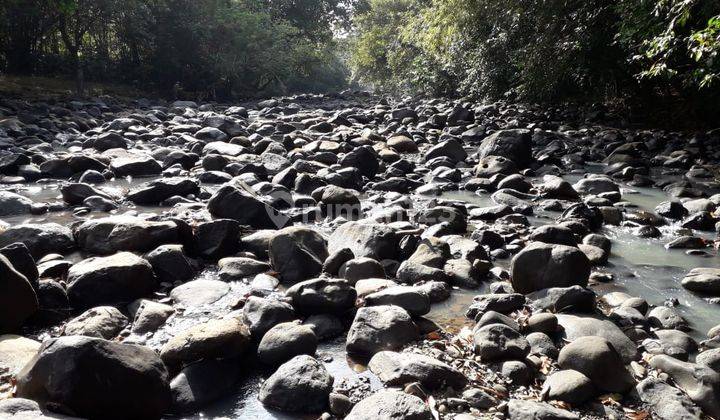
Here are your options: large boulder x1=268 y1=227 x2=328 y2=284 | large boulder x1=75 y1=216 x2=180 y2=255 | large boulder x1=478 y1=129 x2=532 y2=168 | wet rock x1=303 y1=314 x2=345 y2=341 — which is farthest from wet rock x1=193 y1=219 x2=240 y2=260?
large boulder x1=478 y1=129 x2=532 y2=168

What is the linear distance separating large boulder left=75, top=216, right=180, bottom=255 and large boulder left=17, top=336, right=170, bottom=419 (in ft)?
6.96

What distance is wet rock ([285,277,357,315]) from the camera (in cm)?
356

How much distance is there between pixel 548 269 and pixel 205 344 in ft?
7.75

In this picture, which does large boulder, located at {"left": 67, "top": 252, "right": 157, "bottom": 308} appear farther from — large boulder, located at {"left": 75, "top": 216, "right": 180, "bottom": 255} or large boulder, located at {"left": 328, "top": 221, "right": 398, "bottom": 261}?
large boulder, located at {"left": 328, "top": 221, "right": 398, "bottom": 261}

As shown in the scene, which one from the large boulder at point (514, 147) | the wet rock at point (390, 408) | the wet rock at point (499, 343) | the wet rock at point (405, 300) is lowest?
the wet rock at point (390, 408)

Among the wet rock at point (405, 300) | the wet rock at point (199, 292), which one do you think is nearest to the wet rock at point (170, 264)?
the wet rock at point (199, 292)

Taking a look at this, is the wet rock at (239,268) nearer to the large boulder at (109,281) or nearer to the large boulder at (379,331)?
the large boulder at (109,281)

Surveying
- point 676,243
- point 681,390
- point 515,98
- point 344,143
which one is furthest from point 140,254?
point 515,98

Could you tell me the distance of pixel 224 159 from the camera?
854 cm

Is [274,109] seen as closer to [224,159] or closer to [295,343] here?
[224,159]

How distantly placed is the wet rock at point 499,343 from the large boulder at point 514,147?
6.00 m

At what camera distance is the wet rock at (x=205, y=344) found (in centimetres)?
296

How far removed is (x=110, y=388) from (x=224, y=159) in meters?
6.31

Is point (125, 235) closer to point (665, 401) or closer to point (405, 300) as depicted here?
point (405, 300)
